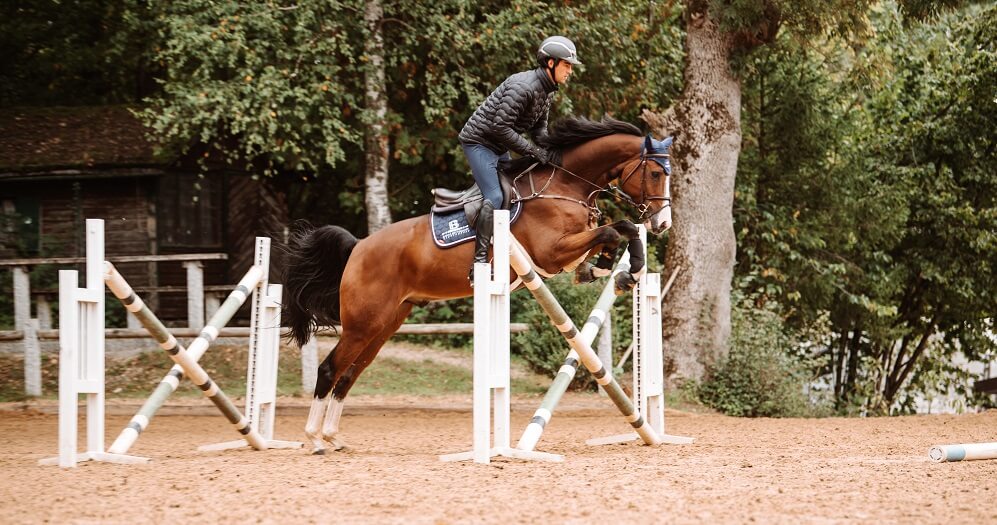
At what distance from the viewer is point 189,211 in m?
18.3

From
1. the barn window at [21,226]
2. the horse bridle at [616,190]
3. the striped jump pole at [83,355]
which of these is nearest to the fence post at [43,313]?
the barn window at [21,226]

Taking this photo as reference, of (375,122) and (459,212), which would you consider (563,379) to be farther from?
(375,122)

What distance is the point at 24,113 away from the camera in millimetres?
18922

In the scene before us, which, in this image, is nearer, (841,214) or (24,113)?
(841,214)

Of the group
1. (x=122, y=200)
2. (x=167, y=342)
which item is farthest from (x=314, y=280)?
(x=122, y=200)

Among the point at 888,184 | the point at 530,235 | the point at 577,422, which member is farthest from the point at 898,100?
the point at 530,235

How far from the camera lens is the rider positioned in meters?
7.34

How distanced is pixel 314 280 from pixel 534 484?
144 inches

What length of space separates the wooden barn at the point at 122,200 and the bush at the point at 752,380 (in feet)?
26.5

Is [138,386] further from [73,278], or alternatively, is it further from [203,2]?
[73,278]

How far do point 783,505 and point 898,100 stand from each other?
14.5 meters

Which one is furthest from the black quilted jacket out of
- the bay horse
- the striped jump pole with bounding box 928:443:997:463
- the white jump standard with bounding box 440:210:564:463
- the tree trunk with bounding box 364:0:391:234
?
the tree trunk with bounding box 364:0:391:234

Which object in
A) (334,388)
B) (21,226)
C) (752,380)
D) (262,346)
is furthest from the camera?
(21,226)

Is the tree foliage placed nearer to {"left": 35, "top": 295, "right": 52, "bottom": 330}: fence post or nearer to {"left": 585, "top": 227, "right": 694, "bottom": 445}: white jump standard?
{"left": 585, "top": 227, "right": 694, "bottom": 445}: white jump standard
